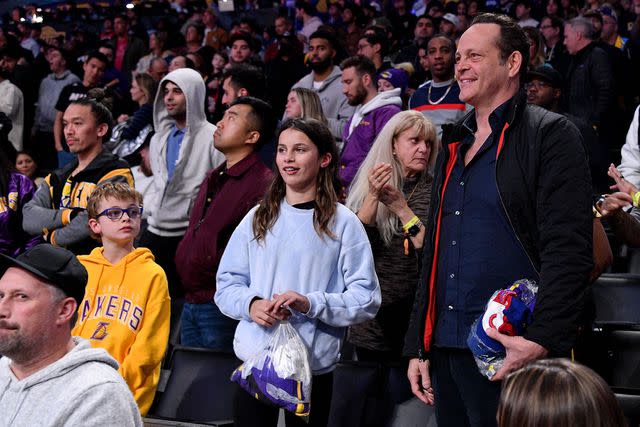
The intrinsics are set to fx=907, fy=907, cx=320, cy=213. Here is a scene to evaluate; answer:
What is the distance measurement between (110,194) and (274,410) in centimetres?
157

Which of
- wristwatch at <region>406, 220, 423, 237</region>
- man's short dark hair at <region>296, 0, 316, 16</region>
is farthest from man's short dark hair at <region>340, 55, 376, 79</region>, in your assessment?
man's short dark hair at <region>296, 0, 316, 16</region>

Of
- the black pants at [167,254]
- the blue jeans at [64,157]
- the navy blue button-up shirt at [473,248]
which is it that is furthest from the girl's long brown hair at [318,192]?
the blue jeans at [64,157]

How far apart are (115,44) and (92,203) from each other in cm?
949

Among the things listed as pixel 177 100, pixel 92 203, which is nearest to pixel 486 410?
pixel 92 203

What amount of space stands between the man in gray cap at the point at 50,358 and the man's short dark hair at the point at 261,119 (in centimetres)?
212

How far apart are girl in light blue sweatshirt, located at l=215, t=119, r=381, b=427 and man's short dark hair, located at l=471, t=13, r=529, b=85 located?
1043 millimetres

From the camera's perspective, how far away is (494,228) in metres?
2.98

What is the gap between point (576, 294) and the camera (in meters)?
2.78

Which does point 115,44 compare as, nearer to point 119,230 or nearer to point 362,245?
point 119,230

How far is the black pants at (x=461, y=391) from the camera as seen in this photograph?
2.95 meters

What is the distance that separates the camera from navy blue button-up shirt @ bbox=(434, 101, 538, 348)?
2977 mm

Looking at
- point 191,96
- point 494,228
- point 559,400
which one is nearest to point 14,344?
point 494,228

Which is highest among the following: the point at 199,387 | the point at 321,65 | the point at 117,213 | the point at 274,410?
the point at 321,65

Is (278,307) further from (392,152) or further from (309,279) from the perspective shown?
(392,152)
